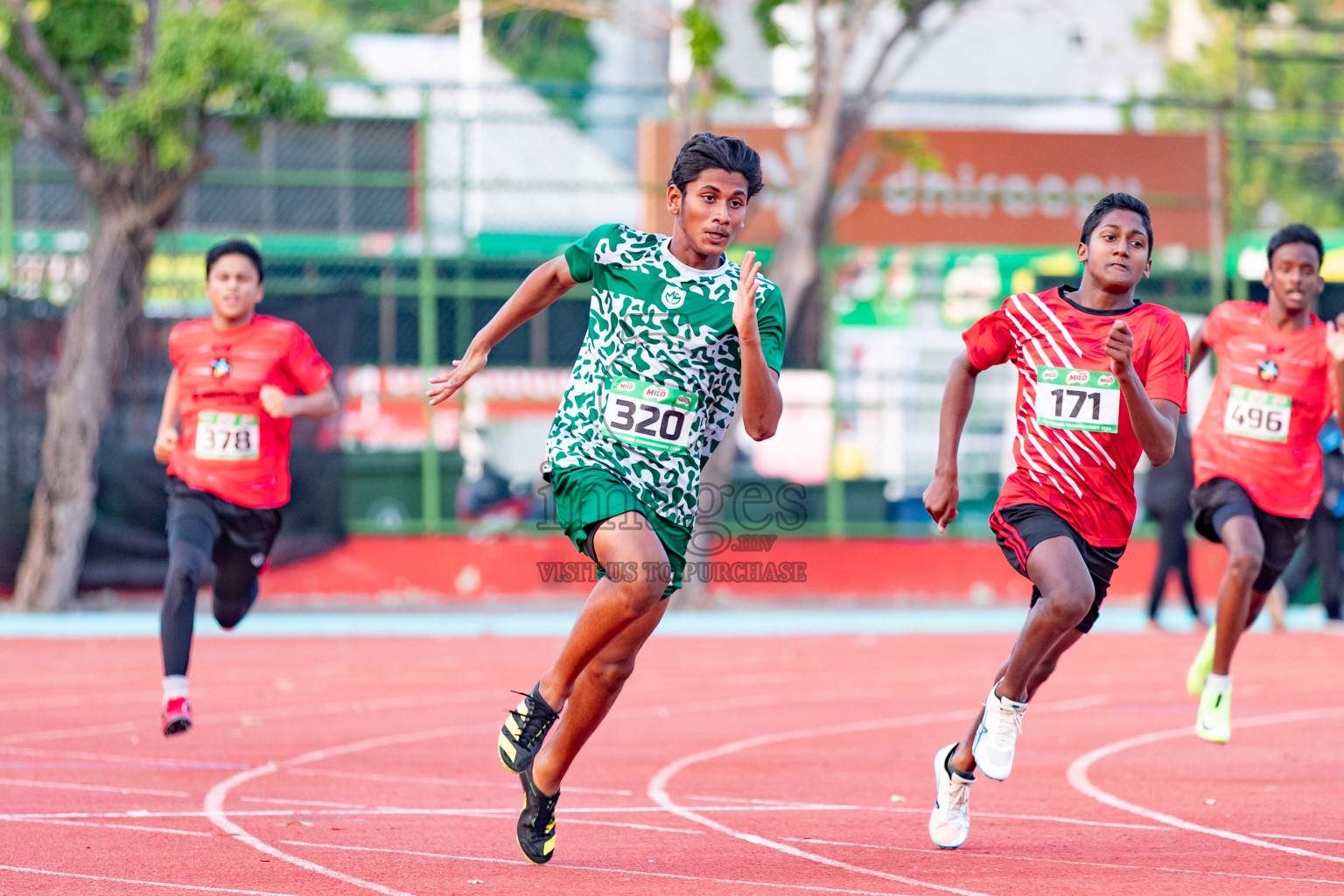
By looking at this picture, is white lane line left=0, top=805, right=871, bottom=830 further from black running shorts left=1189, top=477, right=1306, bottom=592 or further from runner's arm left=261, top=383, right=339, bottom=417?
black running shorts left=1189, top=477, right=1306, bottom=592

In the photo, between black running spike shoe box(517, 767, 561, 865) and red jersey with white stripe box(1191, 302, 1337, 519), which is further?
red jersey with white stripe box(1191, 302, 1337, 519)

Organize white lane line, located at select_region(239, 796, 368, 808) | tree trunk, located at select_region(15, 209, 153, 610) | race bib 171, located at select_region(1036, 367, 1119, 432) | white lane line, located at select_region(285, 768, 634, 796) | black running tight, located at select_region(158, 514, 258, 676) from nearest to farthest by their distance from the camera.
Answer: race bib 171, located at select_region(1036, 367, 1119, 432), white lane line, located at select_region(239, 796, 368, 808), white lane line, located at select_region(285, 768, 634, 796), black running tight, located at select_region(158, 514, 258, 676), tree trunk, located at select_region(15, 209, 153, 610)

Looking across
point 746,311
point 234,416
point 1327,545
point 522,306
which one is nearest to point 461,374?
point 522,306

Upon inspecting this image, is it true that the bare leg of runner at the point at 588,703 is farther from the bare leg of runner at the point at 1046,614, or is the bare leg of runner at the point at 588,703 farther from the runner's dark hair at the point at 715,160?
the runner's dark hair at the point at 715,160

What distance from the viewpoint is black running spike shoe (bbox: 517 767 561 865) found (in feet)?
16.5

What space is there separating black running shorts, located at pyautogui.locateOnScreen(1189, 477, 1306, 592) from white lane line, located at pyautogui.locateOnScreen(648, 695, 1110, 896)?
1.90 meters

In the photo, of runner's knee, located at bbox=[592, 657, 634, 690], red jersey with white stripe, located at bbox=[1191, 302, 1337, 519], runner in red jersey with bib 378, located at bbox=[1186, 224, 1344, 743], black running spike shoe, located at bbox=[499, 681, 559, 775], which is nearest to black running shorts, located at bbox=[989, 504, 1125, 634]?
runner's knee, located at bbox=[592, 657, 634, 690]

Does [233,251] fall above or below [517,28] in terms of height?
below

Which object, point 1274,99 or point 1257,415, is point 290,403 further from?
point 1274,99

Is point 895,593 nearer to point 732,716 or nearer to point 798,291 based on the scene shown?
point 798,291

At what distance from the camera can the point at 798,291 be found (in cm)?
1644

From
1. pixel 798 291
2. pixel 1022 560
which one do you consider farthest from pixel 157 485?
pixel 1022 560

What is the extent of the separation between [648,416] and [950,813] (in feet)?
4.92

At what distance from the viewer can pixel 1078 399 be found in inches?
220
